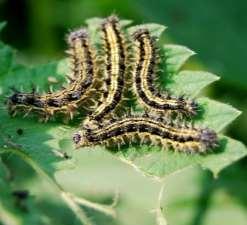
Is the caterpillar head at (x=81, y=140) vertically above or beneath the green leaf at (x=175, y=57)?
beneath

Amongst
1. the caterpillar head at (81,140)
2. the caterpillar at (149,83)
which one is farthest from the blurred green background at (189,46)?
the caterpillar at (149,83)

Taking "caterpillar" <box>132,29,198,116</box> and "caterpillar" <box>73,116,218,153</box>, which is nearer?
"caterpillar" <box>73,116,218,153</box>

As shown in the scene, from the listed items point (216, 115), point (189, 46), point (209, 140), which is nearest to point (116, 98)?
point (216, 115)

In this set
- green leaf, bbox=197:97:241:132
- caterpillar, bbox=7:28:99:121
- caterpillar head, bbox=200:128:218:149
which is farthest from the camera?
caterpillar, bbox=7:28:99:121

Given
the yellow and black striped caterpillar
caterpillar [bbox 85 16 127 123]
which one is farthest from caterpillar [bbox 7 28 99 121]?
caterpillar [bbox 85 16 127 123]

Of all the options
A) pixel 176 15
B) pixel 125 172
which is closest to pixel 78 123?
pixel 125 172

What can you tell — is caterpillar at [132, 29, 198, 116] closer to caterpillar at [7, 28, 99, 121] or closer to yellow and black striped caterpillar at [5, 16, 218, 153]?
yellow and black striped caterpillar at [5, 16, 218, 153]

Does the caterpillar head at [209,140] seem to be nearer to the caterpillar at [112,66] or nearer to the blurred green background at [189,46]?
the caterpillar at [112,66]

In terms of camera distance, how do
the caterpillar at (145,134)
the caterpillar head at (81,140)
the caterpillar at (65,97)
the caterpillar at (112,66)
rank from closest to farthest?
the caterpillar at (145,134) < the caterpillar head at (81,140) < the caterpillar at (112,66) < the caterpillar at (65,97)
